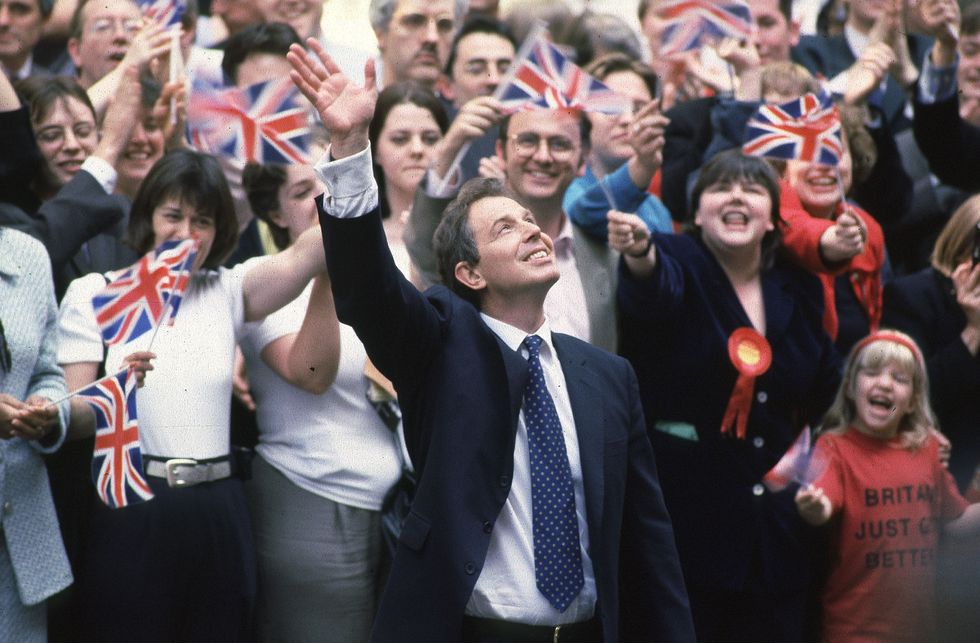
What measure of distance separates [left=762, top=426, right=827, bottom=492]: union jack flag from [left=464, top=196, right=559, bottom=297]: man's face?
66.6 inches

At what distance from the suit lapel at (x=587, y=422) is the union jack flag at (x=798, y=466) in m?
1.54

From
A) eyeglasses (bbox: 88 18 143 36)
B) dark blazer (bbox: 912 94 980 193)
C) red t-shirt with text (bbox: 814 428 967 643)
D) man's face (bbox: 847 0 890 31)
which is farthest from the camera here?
man's face (bbox: 847 0 890 31)

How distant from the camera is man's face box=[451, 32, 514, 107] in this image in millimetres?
7004

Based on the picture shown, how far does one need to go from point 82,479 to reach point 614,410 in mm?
1848

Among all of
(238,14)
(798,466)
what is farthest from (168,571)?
(238,14)

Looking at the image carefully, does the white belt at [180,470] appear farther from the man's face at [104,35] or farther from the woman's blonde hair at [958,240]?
the woman's blonde hair at [958,240]

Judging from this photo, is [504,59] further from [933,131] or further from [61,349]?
[61,349]

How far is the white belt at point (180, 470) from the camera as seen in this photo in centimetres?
484

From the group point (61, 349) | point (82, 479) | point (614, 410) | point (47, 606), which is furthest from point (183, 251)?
point (614, 410)

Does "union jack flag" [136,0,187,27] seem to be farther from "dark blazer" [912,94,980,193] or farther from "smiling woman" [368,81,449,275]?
"dark blazer" [912,94,980,193]

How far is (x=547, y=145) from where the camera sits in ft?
18.7

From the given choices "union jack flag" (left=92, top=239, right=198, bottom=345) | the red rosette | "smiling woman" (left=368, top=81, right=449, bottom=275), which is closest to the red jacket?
the red rosette

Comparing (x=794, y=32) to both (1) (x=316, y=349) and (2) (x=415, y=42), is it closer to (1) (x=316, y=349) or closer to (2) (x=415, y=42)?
(2) (x=415, y=42)

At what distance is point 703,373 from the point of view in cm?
A: 562
